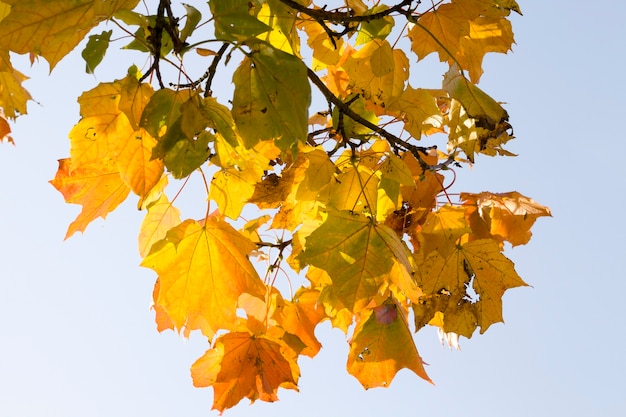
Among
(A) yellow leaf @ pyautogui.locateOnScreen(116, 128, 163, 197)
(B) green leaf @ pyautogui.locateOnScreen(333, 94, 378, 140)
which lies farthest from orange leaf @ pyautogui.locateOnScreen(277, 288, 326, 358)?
(A) yellow leaf @ pyautogui.locateOnScreen(116, 128, 163, 197)

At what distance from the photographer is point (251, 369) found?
211cm

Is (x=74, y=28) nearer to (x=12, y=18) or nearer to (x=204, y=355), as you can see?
(x=12, y=18)

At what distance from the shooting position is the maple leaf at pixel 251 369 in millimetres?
2090

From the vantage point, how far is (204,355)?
221 cm

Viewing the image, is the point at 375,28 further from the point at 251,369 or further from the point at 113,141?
the point at 251,369

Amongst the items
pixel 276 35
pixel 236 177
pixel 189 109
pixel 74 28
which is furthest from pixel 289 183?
pixel 74 28

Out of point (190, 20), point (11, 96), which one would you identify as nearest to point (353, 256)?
point (190, 20)

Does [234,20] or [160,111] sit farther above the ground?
[234,20]

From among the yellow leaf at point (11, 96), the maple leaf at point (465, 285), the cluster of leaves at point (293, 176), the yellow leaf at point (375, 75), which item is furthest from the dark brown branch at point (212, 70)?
the yellow leaf at point (11, 96)

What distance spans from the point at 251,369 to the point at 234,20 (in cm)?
115

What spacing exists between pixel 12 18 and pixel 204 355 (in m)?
1.24

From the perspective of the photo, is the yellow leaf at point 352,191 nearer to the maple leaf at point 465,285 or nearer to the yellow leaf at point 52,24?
the maple leaf at point 465,285

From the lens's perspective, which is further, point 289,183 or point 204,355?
point 204,355

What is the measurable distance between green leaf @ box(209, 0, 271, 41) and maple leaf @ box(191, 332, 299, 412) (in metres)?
1.03
